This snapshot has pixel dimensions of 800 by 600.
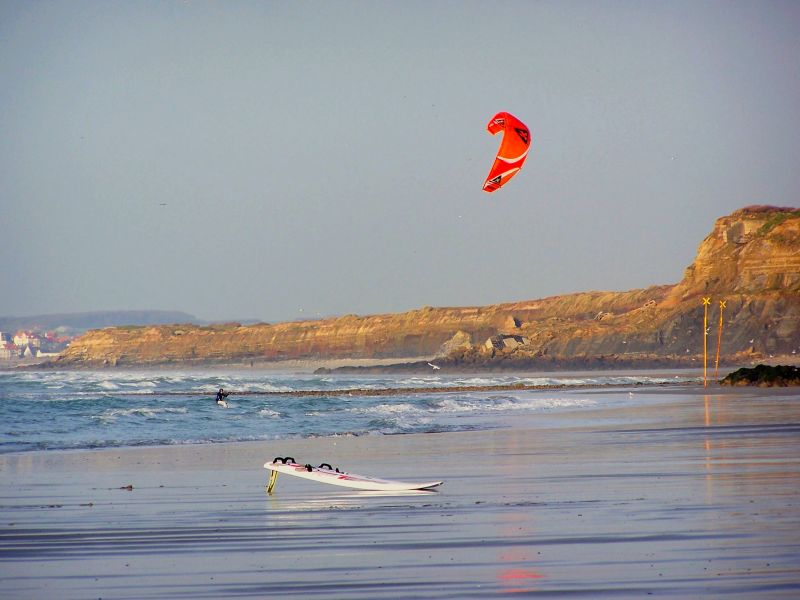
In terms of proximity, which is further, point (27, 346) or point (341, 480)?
point (27, 346)

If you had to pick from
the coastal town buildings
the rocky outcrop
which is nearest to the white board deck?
the rocky outcrop

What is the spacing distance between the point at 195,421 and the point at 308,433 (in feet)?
→ 12.0

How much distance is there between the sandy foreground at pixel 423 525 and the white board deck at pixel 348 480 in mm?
144

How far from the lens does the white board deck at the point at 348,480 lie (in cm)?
1087

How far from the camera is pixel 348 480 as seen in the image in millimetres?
11203

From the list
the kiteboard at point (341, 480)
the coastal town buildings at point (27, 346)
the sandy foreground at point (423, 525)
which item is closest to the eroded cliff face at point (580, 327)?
the coastal town buildings at point (27, 346)

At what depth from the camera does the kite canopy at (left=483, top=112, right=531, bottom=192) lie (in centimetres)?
2756

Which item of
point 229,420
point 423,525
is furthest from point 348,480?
point 229,420

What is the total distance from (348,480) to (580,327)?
82114 mm

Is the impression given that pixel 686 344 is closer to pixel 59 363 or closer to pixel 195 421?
pixel 195 421

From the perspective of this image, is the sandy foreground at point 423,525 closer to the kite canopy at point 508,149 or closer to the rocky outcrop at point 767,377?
the kite canopy at point 508,149

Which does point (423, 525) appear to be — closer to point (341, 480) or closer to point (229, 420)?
point (341, 480)

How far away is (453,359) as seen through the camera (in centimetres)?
8944

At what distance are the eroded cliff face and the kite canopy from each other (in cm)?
5207
